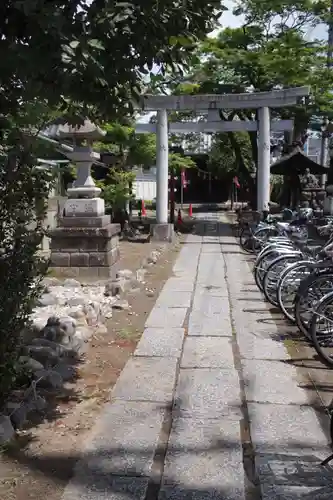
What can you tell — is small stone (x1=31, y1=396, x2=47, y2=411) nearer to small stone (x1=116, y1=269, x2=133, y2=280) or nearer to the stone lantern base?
small stone (x1=116, y1=269, x2=133, y2=280)

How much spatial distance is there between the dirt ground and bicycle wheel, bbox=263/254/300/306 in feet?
5.73

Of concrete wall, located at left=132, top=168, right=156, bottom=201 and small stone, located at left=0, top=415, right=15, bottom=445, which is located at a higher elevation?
concrete wall, located at left=132, top=168, right=156, bottom=201

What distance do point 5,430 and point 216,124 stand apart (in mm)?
14328

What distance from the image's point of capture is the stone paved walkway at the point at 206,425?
319cm

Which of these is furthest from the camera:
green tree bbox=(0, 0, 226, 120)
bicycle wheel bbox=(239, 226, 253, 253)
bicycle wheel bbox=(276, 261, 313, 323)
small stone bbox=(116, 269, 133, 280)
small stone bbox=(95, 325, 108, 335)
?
bicycle wheel bbox=(239, 226, 253, 253)

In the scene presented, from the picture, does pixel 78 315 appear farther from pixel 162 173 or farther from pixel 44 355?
pixel 162 173

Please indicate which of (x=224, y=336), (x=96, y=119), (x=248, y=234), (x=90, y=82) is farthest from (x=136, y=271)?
(x=90, y=82)

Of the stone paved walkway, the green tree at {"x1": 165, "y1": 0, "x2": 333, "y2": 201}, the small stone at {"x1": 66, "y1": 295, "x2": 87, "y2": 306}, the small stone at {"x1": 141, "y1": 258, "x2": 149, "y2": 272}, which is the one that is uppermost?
the green tree at {"x1": 165, "y1": 0, "x2": 333, "y2": 201}

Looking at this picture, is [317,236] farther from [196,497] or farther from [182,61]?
[196,497]

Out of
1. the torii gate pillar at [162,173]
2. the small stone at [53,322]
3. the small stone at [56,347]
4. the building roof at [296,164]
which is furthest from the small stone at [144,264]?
the building roof at [296,164]

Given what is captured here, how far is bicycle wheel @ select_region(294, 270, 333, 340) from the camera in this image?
19.7 ft

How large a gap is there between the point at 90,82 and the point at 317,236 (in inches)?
294

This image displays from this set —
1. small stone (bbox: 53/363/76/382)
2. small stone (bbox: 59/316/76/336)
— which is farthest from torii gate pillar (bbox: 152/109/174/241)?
small stone (bbox: 53/363/76/382)

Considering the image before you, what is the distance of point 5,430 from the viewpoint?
11.8ft
